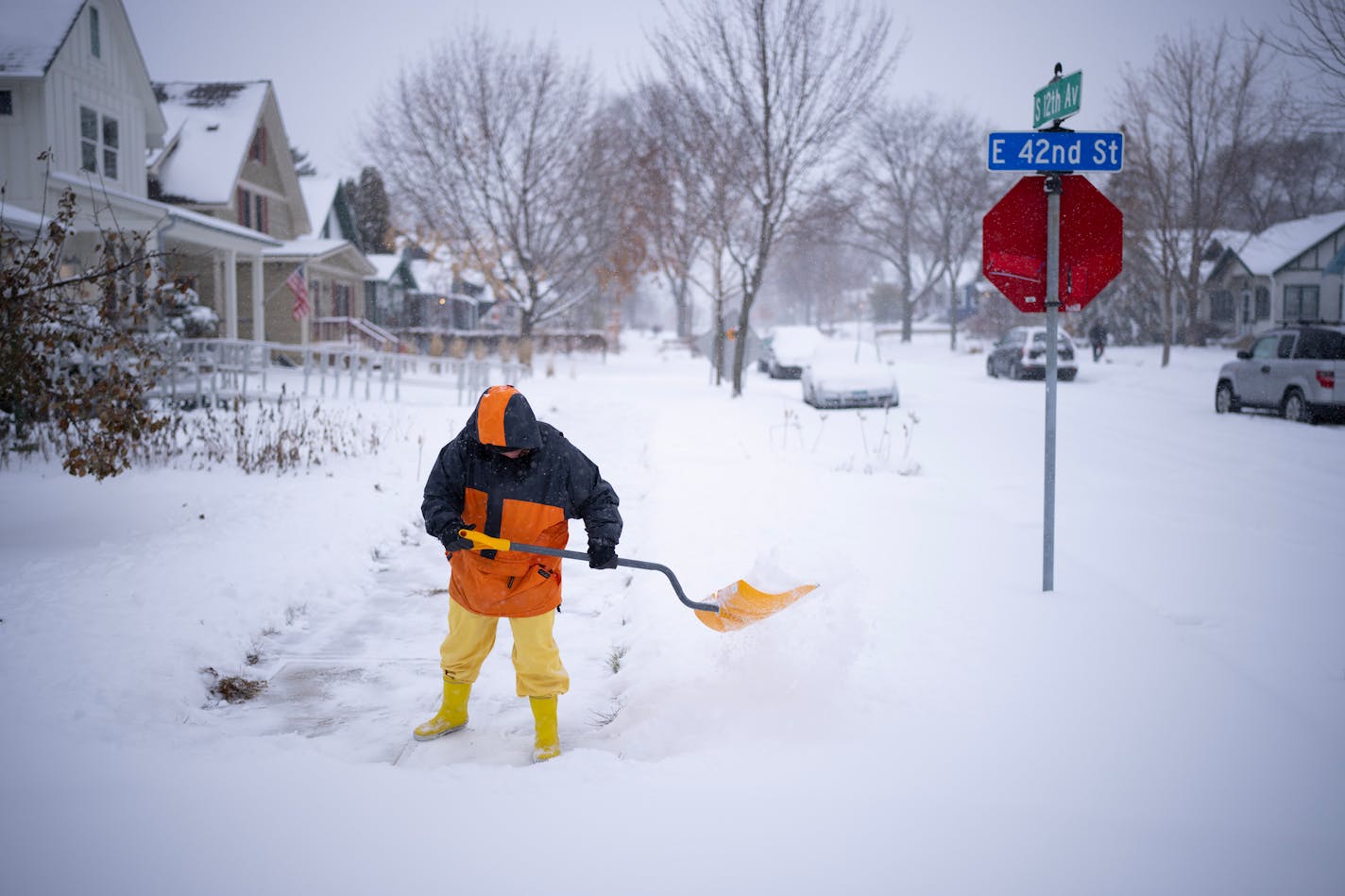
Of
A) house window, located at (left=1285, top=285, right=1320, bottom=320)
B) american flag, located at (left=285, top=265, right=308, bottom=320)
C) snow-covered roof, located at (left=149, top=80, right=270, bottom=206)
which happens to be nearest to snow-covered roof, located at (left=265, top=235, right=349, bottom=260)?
american flag, located at (left=285, top=265, right=308, bottom=320)

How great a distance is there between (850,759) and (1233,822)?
1201 millimetres

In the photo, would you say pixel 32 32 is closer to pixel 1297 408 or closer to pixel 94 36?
pixel 94 36

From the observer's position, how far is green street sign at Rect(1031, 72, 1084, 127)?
463 centimetres

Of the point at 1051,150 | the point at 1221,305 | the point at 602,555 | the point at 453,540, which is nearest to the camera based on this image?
the point at 453,540

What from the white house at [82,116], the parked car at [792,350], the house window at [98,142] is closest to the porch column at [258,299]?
the white house at [82,116]

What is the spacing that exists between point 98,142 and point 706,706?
21.0 meters

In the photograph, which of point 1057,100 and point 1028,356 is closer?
point 1057,100

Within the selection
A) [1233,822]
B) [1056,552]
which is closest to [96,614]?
[1233,822]

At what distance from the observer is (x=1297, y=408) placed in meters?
14.4

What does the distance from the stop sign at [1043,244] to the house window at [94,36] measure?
2076 centimetres

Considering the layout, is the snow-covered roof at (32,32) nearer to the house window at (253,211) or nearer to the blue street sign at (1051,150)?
the house window at (253,211)

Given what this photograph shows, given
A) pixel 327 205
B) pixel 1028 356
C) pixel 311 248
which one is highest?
pixel 327 205

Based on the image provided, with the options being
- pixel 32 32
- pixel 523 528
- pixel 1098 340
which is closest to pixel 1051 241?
pixel 523 528

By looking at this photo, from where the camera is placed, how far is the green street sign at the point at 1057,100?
4.63 m
